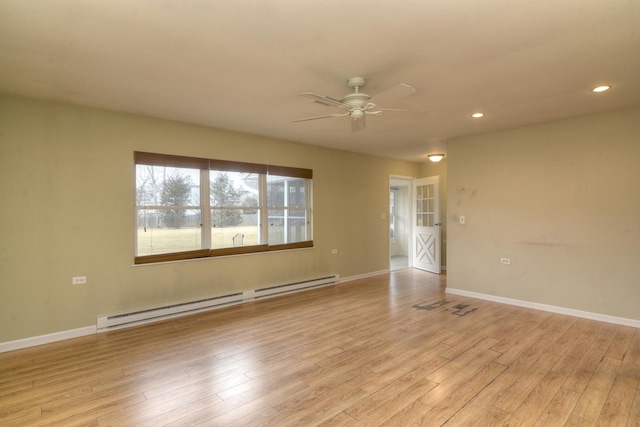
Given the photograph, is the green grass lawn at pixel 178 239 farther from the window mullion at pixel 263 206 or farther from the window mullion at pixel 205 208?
the window mullion at pixel 263 206

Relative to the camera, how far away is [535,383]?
256 centimetres

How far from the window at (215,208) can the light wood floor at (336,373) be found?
3.43 feet

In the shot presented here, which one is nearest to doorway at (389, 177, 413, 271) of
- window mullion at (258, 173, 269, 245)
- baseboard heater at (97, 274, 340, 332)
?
baseboard heater at (97, 274, 340, 332)

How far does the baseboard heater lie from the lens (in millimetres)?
3764

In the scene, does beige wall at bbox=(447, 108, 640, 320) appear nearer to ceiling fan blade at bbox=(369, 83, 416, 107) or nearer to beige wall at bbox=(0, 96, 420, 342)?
ceiling fan blade at bbox=(369, 83, 416, 107)

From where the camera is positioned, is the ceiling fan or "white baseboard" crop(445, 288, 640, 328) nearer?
the ceiling fan

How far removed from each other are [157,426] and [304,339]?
1661 millimetres

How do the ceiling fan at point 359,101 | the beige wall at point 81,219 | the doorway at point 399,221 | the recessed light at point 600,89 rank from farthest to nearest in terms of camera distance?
the doorway at point 399,221, the beige wall at point 81,219, the recessed light at point 600,89, the ceiling fan at point 359,101

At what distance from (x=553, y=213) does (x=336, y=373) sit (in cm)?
375

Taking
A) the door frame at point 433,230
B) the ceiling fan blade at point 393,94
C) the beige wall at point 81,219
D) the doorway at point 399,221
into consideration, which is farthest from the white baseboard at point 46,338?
the doorway at point 399,221

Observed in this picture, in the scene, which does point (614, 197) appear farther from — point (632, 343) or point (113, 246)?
point (113, 246)

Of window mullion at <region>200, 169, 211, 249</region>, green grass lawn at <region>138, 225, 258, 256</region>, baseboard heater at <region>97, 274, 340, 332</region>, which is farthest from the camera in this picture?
window mullion at <region>200, 169, 211, 249</region>

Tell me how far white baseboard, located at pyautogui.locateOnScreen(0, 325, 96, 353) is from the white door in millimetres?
6218

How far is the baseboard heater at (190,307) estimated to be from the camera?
12.3 feet
